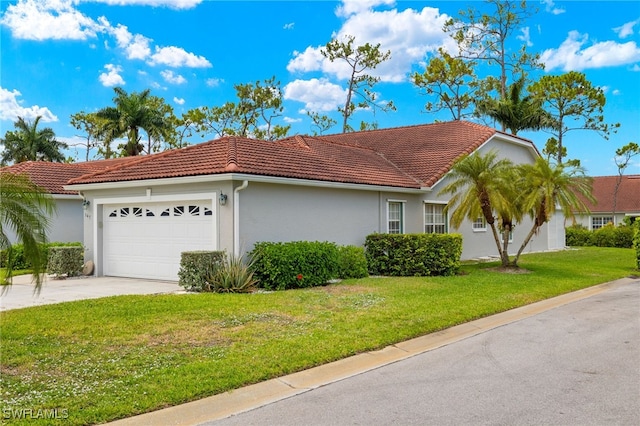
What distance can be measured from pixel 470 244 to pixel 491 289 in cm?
938

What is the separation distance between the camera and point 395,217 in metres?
18.6

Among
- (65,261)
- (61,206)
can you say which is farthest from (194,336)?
(61,206)

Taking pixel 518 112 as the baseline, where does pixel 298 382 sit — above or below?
below

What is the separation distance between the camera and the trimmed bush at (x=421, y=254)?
1544cm

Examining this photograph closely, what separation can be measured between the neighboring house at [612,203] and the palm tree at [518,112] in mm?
11043

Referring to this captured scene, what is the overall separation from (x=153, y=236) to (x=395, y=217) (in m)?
8.30

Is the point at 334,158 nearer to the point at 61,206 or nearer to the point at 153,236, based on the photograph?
the point at 153,236

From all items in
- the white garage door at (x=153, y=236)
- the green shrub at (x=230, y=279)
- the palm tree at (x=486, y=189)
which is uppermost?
the palm tree at (x=486, y=189)

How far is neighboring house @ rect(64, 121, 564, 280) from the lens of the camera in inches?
526

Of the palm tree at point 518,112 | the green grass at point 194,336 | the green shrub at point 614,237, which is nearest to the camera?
the green grass at point 194,336

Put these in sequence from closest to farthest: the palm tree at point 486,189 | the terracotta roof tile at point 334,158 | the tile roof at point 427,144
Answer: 1. the terracotta roof tile at point 334,158
2. the palm tree at point 486,189
3. the tile roof at point 427,144

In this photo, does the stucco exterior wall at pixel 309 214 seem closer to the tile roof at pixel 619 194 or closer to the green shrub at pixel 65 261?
the green shrub at pixel 65 261

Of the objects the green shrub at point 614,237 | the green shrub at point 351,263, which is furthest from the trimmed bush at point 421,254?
the green shrub at point 614,237

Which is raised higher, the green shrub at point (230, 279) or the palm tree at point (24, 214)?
the palm tree at point (24, 214)
